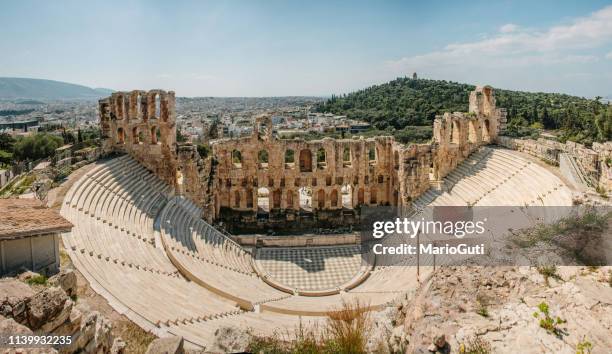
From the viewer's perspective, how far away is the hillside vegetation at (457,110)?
60.7m

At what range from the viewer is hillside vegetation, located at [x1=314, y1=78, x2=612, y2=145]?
60656 mm

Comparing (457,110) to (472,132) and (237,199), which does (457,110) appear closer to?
(472,132)

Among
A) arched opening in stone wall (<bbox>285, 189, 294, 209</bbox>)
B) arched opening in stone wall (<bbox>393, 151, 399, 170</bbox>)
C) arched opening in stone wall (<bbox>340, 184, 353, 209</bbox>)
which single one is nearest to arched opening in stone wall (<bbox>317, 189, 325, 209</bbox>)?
arched opening in stone wall (<bbox>340, 184, 353, 209</bbox>)

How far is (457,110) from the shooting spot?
69.2 metres

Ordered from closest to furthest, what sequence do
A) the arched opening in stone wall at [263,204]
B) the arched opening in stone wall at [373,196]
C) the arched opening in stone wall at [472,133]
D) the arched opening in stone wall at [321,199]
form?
the arched opening in stone wall at [472,133]
the arched opening in stone wall at [321,199]
the arched opening in stone wall at [263,204]
the arched opening in stone wall at [373,196]

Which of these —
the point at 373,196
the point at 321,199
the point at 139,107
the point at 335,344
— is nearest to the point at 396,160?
the point at 373,196

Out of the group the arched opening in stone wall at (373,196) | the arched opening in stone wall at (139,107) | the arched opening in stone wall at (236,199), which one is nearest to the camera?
the arched opening in stone wall at (139,107)

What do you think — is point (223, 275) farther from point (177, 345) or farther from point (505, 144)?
point (505, 144)

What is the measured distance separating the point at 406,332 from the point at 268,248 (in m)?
18.0

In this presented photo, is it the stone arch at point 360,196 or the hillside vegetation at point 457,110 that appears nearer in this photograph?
the stone arch at point 360,196

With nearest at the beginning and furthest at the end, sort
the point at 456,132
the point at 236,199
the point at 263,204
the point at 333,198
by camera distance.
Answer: the point at 456,132
the point at 236,199
the point at 333,198
the point at 263,204

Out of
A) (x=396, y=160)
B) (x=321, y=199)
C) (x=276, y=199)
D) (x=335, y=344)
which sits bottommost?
(x=321, y=199)

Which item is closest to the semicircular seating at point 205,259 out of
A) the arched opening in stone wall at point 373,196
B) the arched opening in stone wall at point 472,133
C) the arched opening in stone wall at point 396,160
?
the arched opening in stone wall at point 472,133

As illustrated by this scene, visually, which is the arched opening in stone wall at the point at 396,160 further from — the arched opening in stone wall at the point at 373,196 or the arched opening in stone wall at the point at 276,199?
the arched opening in stone wall at the point at 276,199
